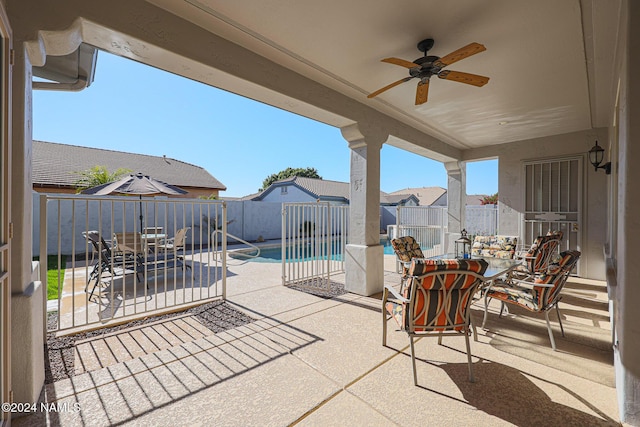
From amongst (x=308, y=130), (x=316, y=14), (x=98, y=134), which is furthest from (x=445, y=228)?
(x=98, y=134)

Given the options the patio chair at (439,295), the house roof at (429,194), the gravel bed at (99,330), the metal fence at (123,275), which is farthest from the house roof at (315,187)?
the patio chair at (439,295)

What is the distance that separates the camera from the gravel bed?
2228 millimetres

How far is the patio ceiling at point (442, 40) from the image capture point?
2.32 m

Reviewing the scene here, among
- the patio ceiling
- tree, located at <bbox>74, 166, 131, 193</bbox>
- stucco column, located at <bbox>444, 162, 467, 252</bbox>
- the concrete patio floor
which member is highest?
the patio ceiling

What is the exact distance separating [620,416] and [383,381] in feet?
4.75

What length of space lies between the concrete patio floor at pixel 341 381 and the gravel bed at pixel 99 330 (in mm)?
153

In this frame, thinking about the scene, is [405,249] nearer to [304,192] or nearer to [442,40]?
[442,40]

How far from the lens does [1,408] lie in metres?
1.50

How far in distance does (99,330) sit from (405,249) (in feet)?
12.8

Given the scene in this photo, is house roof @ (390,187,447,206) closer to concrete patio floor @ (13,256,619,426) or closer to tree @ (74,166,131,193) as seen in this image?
tree @ (74,166,131,193)

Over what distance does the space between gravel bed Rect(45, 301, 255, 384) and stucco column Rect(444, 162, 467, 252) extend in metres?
5.70

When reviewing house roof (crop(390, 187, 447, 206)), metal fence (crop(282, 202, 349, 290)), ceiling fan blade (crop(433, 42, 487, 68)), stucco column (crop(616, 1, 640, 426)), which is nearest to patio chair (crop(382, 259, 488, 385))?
stucco column (crop(616, 1, 640, 426))

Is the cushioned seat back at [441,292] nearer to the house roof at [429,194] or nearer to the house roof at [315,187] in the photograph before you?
the house roof at [315,187]

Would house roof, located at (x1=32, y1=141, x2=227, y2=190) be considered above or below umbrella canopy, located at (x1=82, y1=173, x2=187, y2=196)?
above
